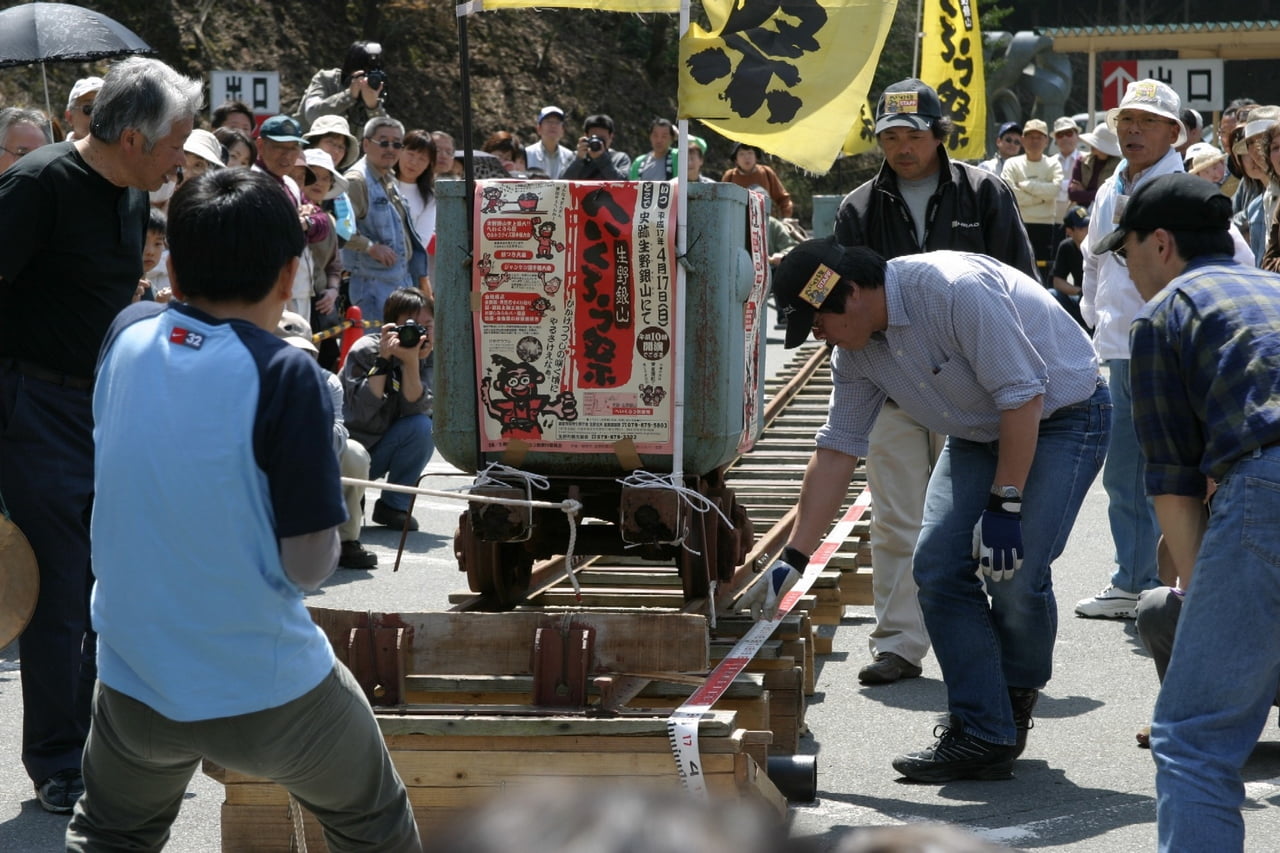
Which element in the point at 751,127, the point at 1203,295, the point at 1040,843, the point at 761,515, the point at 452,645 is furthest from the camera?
the point at 761,515

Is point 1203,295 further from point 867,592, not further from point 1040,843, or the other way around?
point 867,592

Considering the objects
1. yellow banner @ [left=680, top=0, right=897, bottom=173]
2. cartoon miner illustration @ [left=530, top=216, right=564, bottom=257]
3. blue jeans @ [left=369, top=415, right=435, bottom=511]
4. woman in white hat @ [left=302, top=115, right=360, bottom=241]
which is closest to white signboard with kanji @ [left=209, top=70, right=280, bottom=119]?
woman in white hat @ [left=302, top=115, right=360, bottom=241]

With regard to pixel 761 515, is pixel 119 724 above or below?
above

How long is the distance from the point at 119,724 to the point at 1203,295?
237cm

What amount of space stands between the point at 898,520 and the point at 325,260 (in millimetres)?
4676

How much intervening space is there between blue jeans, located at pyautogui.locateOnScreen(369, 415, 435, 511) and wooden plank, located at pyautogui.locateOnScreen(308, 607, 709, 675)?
4195mm

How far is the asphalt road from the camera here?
4.58 m

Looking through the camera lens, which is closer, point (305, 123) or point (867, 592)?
point (867, 592)

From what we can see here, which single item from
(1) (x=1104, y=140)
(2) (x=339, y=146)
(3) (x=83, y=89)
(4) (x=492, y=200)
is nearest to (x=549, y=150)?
(2) (x=339, y=146)

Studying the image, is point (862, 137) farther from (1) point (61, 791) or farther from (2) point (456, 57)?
(2) point (456, 57)

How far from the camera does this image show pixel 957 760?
5000 mm

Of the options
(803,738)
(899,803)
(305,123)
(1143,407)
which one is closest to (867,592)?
(803,738)

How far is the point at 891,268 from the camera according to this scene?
4.92 metres

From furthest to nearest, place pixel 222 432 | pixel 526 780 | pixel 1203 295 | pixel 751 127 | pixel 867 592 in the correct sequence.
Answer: pixel 867 592
pixel 751 127
pixel 526 780
pixel 1203 295
pixel 222 432
